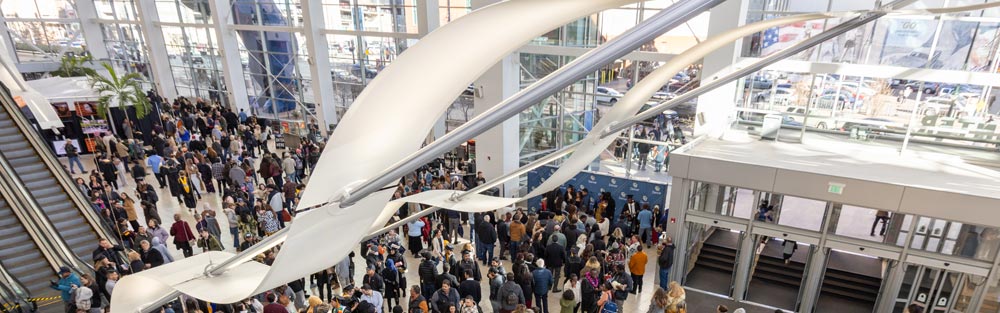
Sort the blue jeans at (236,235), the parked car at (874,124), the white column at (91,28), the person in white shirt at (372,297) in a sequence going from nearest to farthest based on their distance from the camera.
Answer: the person in white shirt at (372,297), the parked car at (874,124), the blue jeans at (236,235), the white column at (91,28)

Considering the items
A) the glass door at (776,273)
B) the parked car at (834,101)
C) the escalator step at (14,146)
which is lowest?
the glass door at (776,273)

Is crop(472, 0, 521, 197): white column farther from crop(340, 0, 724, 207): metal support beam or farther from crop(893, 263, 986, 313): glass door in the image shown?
crop(340, 0, 724, 207): metal support beam

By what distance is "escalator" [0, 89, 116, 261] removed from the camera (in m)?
9.91

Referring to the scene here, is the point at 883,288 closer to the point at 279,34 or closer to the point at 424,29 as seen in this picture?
the point at 424,29

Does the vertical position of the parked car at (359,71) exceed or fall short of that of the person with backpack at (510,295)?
it exceeds it

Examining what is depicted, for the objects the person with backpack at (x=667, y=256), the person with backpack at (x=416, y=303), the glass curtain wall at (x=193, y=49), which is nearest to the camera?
the person with backpack at (x=416, y=303)

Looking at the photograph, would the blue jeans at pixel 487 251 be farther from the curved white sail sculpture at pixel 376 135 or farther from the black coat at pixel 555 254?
the curved white sail sculpture at pixel 376 135

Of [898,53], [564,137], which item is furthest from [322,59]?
[898,53]

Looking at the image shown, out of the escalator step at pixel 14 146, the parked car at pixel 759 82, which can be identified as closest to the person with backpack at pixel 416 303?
the parked car at pixel 759 82

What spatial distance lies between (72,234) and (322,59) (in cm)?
892

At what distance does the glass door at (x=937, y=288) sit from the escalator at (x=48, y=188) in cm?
1381

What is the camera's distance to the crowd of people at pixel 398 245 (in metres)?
7.47

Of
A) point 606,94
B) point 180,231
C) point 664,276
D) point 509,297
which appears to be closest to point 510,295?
point 509,297

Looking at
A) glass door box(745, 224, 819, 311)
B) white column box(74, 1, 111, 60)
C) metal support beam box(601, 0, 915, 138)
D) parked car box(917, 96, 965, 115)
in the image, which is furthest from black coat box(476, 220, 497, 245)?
white column box(74, 1, 111, 60)
